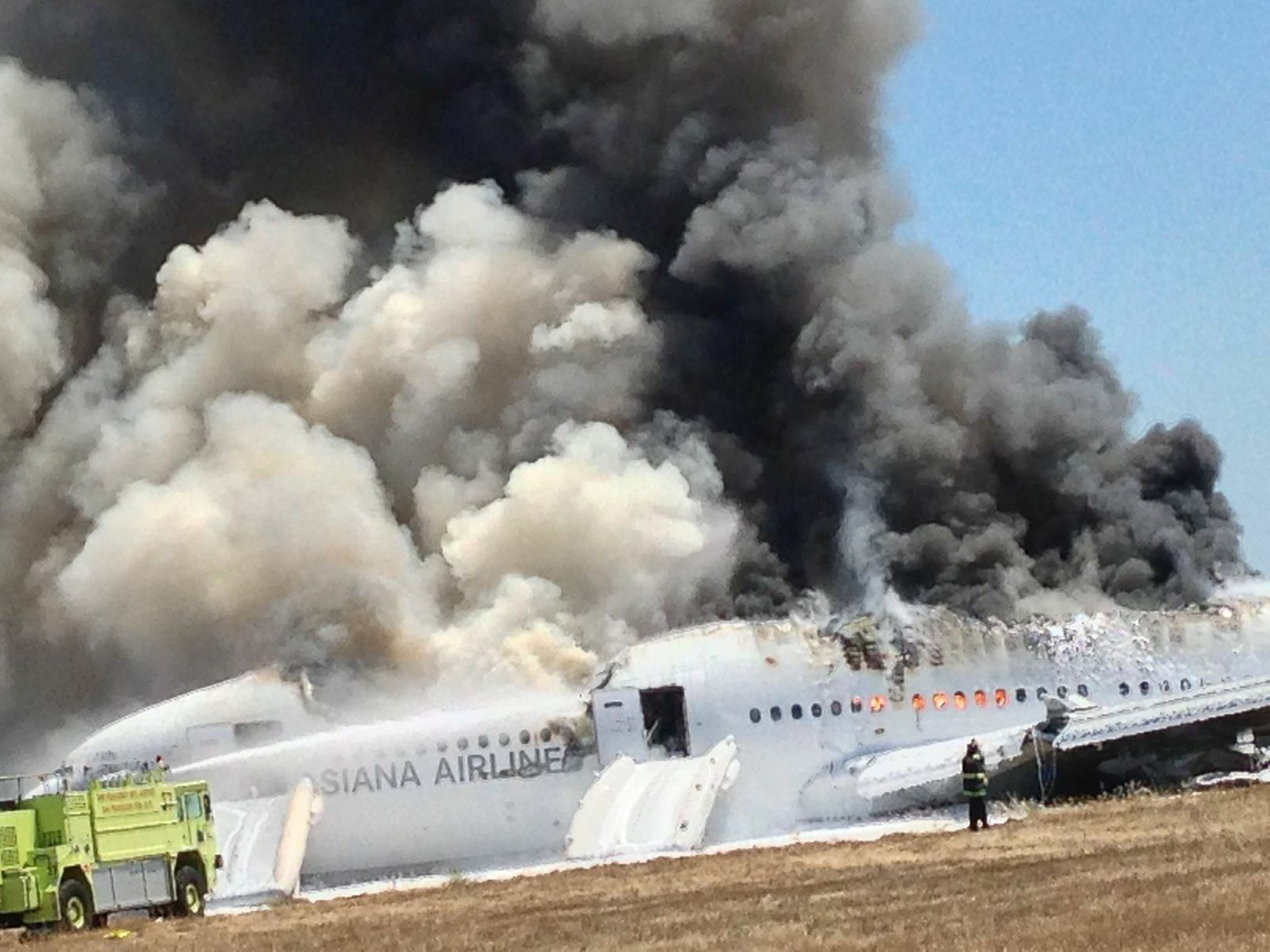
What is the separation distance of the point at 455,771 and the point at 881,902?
11429 millimetres

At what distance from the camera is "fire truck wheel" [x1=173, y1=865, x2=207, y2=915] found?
92.7 feet

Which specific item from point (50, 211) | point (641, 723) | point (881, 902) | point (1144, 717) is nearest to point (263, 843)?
point (641, 723)

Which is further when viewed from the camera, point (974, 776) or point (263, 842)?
point (263, 842)

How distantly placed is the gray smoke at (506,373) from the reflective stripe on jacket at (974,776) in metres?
8.20

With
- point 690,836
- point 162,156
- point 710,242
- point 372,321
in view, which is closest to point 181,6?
point 162,156

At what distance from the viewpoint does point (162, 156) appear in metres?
53.9

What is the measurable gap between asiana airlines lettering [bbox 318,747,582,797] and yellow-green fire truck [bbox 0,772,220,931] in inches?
115

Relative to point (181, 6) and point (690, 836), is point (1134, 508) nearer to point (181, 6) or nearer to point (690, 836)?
point (690, 836)

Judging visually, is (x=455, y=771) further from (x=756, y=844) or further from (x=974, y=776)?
(x=974, y=776)

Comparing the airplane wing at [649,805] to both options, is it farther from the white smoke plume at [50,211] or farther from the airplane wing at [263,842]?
the white smoke plume at [50,211]

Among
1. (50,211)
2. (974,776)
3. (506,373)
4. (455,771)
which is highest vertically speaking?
(50,211)

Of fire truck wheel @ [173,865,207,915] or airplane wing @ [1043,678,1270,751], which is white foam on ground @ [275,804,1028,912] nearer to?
fire truck wheel @ [173,865,207,915]

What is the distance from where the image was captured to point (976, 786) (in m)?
30.2

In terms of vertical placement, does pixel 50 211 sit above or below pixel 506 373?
above
